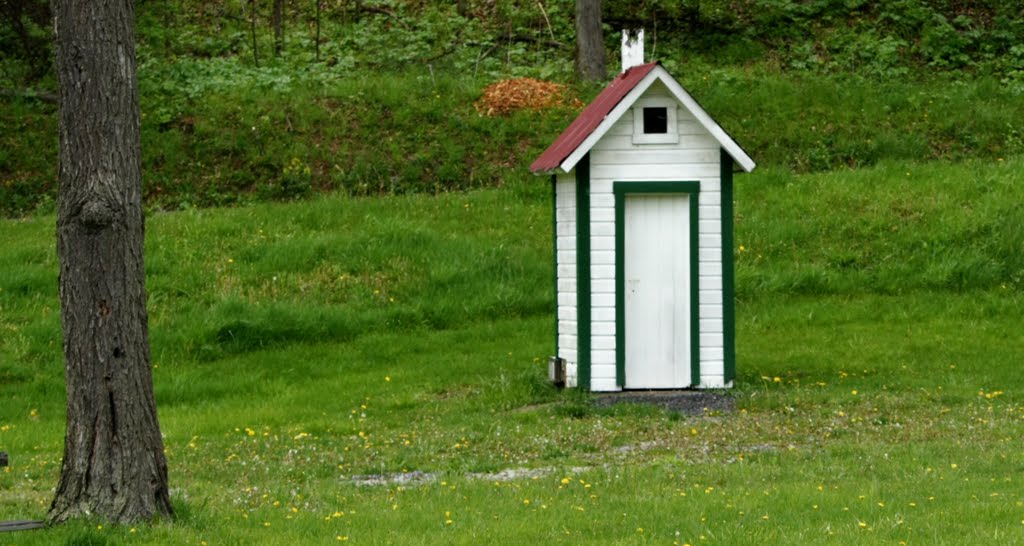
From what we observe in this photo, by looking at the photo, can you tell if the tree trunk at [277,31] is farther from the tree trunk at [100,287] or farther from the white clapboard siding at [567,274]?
the tree trunk at [100,287]

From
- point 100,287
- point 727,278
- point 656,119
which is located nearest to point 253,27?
point 656,119

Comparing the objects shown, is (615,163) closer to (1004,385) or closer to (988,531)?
(1004,385)

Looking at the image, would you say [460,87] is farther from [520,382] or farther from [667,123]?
[520,382]

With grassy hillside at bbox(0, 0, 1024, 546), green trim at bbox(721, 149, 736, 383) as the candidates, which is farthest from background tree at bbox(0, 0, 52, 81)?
green trim at bbox(721, 149, 736, 383)

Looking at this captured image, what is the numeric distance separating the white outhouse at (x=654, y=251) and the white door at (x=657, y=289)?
0.03ft

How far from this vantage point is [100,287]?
8.44m

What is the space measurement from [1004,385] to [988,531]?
7.48 meters

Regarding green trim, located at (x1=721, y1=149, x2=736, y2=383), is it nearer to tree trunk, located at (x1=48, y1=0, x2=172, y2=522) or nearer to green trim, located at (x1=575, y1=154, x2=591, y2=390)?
green trim, located at (x1=575, y1=154, x2=591, y2=390)

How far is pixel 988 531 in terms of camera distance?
766 centimetres

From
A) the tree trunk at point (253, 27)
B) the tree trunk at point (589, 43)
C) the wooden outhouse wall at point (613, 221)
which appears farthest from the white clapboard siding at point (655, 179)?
the tree trunk at point (253, 27)

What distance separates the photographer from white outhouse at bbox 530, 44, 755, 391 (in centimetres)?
1482

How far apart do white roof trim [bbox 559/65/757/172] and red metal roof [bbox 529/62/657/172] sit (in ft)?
0.14

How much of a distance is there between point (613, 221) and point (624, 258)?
16.0 inches

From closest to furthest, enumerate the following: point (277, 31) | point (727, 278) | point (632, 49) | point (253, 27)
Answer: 1. point (727, 278)
2. point (632, 49)
3. point (253, 27)
4. point (277, 31)
